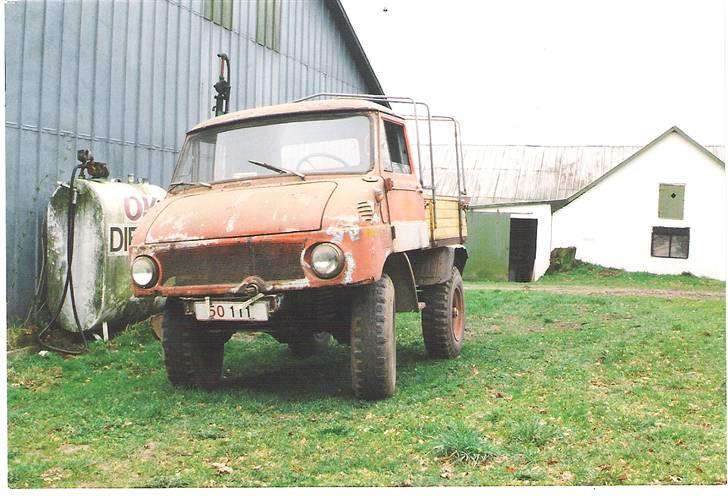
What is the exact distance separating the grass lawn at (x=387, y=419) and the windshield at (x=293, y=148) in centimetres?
175

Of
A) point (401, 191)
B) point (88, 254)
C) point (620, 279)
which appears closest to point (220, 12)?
point (88, 254)

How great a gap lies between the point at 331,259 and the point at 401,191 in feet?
4.34

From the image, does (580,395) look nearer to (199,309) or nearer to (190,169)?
(199,309)

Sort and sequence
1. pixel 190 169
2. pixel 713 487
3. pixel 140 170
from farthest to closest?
pixel 140 170, pixel 190 169, pixel 713 487

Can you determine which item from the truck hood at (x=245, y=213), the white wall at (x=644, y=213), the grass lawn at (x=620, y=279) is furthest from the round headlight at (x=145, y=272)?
the white wall at (x=644, y=213)

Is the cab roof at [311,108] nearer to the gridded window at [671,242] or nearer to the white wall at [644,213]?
the white wall at [644,213]

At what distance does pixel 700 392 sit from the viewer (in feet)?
18.8

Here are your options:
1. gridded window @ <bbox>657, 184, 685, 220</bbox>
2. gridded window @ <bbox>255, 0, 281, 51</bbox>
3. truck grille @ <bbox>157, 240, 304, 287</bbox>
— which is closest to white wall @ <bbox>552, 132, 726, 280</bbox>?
gridded window @ <bbox>657, 184, 685, 220</bbox>

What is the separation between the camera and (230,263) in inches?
198

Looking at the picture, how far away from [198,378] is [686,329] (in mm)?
5649

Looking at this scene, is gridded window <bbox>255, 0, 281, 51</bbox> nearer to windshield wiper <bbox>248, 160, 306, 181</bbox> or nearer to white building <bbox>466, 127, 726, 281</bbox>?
windshield wiper <bbox>248, 160, 306, 181</bbox>

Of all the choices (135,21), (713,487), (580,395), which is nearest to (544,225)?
(135,21)

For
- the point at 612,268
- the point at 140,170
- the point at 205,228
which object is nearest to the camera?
the point at 205,228

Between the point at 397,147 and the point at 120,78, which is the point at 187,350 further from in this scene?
the point at 120,78
